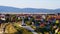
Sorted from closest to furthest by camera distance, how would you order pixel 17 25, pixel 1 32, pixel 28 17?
pixel 1 32 < pixel 17 25 < pixel 28 17

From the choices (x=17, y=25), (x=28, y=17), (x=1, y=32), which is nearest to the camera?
(x=1, y=32)

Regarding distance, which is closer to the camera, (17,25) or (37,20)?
(17,25)

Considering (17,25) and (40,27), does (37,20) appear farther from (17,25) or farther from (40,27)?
(17,25)

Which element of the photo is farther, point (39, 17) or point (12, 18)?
point (39, 17)

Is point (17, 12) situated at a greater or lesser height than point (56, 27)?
greater

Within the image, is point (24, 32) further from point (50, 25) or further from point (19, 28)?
point (50, 25)

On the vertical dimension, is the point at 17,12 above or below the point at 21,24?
above

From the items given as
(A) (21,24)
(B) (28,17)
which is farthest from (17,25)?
(B) (28,17)

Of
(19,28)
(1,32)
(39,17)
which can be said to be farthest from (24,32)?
(39,17)
